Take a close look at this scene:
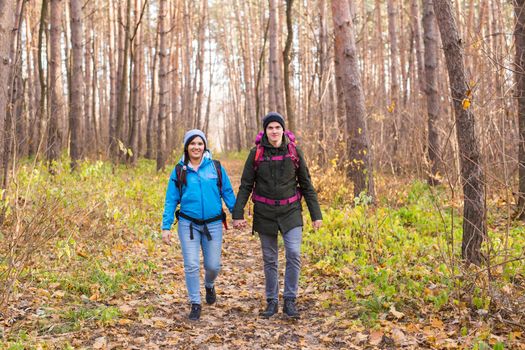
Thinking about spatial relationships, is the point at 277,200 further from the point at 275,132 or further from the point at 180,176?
the point at 180,176

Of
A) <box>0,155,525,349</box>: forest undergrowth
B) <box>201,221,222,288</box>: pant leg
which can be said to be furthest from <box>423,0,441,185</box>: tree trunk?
<box>201,221,222,288</box>: pant leg

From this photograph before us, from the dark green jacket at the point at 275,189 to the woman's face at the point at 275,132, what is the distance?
9 cm

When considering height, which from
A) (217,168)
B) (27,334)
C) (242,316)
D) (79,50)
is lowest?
(242,316)

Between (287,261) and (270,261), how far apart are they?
0.17 metres

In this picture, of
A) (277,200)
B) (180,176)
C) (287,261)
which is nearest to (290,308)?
(287,261)

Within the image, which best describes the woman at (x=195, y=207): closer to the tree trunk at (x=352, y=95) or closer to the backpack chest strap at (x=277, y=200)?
the backpack chest strap at (x=277, y=200)

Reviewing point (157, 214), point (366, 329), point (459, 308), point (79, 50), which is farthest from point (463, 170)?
point (79, 50)

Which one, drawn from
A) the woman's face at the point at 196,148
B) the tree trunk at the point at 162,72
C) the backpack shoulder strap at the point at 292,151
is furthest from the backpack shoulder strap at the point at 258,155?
the tree trunk at the point at 162,72

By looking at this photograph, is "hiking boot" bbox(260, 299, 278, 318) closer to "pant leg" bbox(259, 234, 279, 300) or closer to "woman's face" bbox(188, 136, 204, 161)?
"pant leg" bbox(259, 234, 279, 300)

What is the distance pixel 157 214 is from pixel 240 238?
1787mm

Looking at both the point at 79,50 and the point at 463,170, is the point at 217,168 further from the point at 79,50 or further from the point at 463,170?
the point at 79,50

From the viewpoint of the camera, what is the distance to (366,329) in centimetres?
429

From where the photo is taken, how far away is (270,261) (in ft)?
15.5

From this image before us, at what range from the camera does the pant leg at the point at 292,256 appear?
461 cm
